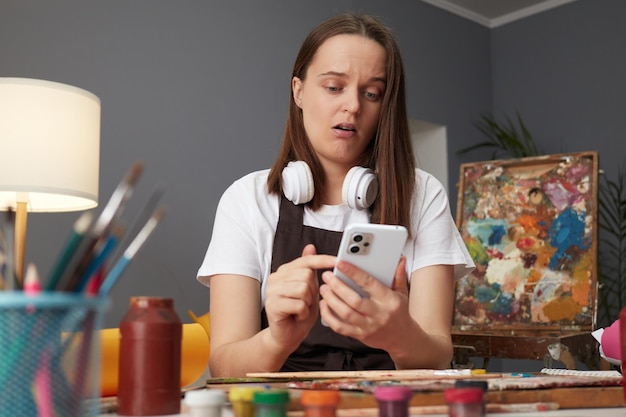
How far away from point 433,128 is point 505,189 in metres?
1.14

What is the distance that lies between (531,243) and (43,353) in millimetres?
2799

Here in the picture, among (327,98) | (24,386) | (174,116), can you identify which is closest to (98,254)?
(24,386)

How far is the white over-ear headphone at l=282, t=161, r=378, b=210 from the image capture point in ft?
4.81

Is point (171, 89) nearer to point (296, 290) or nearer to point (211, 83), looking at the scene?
point (211, 83)

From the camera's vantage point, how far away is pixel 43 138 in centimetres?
187

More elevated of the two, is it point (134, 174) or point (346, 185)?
point (346, 185)

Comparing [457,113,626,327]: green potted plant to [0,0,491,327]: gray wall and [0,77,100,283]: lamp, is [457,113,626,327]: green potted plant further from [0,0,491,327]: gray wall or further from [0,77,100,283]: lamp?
[0,77,100,283]: lamp

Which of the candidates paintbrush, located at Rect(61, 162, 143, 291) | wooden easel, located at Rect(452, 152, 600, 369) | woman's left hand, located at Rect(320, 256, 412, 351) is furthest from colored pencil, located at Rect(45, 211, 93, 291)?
wooden easel, located at Rect(452, 152, 600, 369)

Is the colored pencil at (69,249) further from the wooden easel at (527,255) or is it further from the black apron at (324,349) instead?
the wooden easel at (527,255)

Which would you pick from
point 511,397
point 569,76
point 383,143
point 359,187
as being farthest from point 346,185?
point 569,76

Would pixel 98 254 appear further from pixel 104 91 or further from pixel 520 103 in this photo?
pixel 520 103

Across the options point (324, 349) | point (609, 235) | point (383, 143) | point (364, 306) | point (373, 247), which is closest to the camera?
point (373, 247)

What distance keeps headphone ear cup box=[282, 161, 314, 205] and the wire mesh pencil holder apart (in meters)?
1.00

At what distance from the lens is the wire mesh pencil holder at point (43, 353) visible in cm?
48
